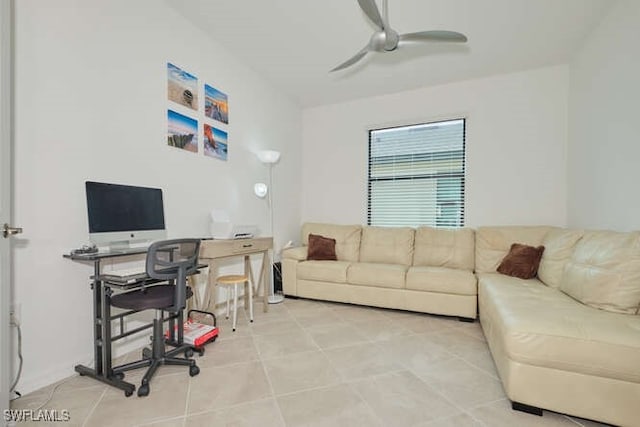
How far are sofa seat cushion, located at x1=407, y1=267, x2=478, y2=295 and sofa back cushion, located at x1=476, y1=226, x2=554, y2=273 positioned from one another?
1.06 ft

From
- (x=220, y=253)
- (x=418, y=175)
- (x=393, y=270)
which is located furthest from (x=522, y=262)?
(x=220, y=253)

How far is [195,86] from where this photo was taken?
276cm

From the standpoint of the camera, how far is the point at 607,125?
8.20 ft

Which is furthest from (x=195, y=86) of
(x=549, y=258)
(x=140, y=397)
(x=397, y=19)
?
(x=549, y=258)

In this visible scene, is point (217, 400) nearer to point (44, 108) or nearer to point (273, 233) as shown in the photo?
point (44, 108)

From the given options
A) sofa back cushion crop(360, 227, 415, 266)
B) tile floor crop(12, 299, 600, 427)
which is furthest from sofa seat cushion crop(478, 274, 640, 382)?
sofa back cushion crop(360, 227, 415, 266)

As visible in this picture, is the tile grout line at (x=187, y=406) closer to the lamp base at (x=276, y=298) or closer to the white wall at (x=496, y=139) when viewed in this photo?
the lamp base at (x=276, y=298)

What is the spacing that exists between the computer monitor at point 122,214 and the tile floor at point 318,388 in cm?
87

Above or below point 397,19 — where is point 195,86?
below

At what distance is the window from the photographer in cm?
390

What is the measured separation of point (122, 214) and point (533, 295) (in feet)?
9.37

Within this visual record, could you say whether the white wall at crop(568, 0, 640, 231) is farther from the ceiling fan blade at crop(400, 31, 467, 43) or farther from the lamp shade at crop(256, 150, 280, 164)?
the lamp shade at crop(256, 150, 280, 164)

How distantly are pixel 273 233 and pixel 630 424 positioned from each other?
3.42 meters

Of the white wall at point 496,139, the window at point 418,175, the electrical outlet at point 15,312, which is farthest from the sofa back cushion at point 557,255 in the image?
the electrical outlet at point 15,312
